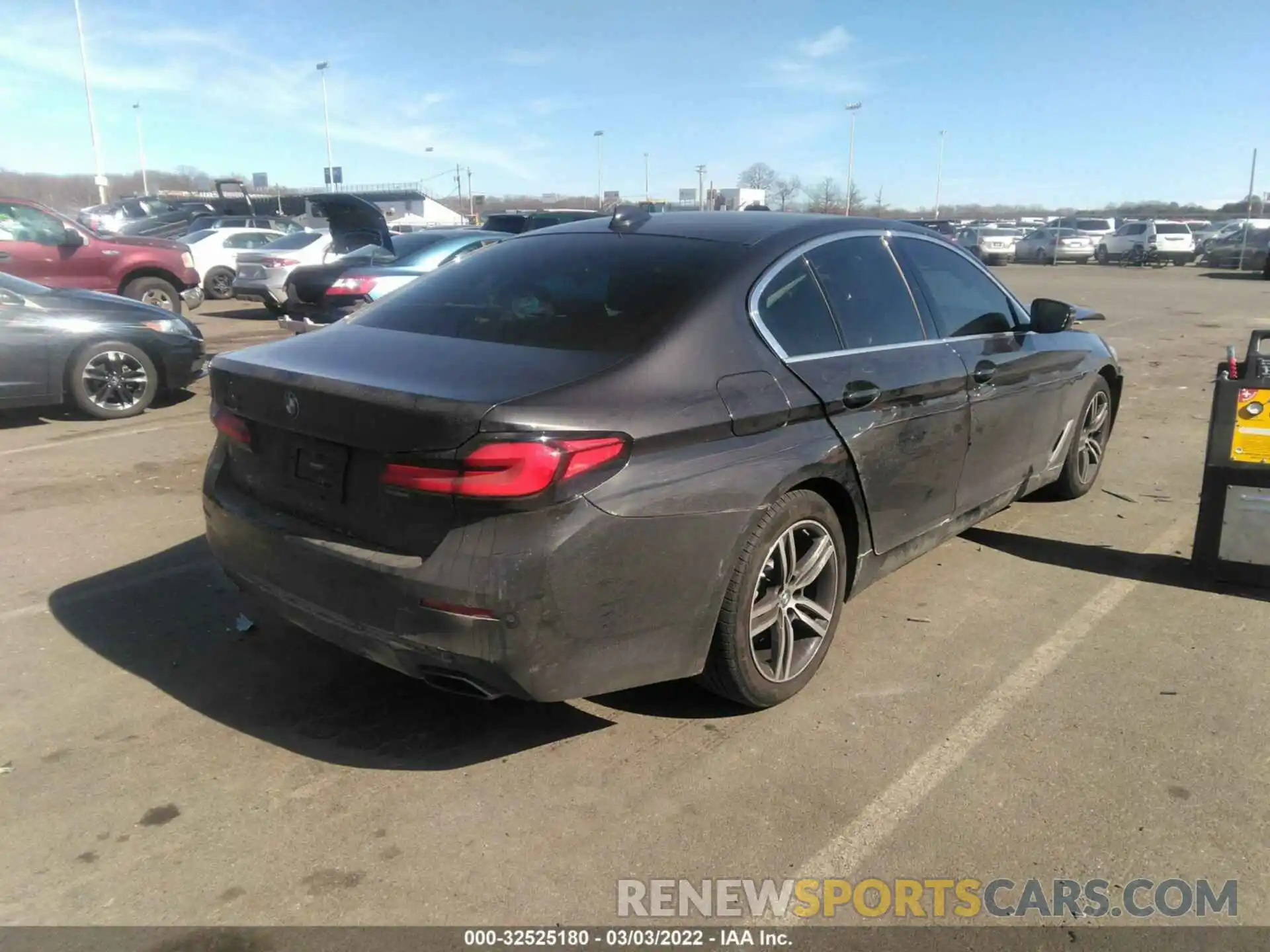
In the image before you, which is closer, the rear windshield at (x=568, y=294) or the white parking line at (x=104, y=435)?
the rear windshield at (x=568, y=294)

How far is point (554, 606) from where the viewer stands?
105 inches

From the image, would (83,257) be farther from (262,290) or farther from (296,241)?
(296,241)

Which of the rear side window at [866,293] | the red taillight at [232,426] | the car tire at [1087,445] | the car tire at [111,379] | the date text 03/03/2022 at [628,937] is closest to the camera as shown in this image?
the date text 03/03/2022 at [628,937]

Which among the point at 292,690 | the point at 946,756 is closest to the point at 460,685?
the point at 292,690

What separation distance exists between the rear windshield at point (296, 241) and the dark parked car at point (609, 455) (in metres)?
13.7

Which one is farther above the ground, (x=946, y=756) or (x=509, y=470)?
(x=509, y=470)

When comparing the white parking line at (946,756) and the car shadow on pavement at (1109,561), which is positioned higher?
the car shadow on pavement at (1109,561)

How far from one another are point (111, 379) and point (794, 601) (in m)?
6.87

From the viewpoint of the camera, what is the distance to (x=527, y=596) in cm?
263

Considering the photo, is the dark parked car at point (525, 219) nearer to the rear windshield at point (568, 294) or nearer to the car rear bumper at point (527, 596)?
the rear windshield at point (568, 294)

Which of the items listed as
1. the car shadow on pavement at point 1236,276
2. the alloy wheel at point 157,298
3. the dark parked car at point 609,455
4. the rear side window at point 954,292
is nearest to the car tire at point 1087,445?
the rear side window at point 954,292

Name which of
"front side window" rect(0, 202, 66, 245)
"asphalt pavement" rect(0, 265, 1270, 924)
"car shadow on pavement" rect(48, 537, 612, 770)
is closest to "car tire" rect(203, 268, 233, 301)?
"front side window" rect(0, 202, 66, 245)

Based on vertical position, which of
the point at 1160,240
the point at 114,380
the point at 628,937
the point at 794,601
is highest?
the point at 1160,240

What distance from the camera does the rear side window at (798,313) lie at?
3.40 meters
